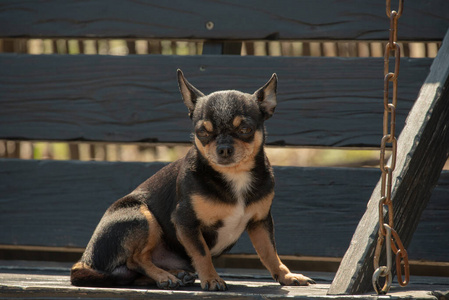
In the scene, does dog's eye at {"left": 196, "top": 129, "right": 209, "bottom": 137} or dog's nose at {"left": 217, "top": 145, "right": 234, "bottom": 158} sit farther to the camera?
dog's eye at {"left": 196, "top": 129, "right": 209, "bottom": 137}

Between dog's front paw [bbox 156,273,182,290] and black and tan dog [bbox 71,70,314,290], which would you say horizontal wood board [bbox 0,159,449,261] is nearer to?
black and tan dog [bbox 71,70,314,290]

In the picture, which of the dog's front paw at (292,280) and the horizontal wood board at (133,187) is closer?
the dog's front paw at (292,280)

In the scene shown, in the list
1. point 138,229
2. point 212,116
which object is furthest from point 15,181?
point 212,116

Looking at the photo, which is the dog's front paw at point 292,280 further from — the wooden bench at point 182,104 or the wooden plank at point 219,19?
the wooden plank at point 219,19

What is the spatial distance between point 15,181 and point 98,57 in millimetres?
1050

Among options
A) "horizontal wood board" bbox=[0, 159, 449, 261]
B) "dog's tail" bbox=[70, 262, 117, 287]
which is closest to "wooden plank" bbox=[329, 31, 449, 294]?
"horizontal wood board" bbox=[0, 159, 449, 261]

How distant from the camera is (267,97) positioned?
3.16 m

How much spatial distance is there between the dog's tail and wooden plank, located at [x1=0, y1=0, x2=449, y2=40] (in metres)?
2.02

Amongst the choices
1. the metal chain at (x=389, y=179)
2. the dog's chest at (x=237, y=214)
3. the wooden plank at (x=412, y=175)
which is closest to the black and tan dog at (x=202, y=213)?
the dog's chest at (x=237, y=214)

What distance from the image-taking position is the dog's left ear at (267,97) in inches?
124

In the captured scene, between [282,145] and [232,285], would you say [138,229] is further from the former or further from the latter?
[282,145]

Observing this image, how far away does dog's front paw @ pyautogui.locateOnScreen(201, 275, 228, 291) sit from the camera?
278cm

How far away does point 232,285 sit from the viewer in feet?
9.96

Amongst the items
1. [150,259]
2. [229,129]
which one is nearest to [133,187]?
[150,259]
